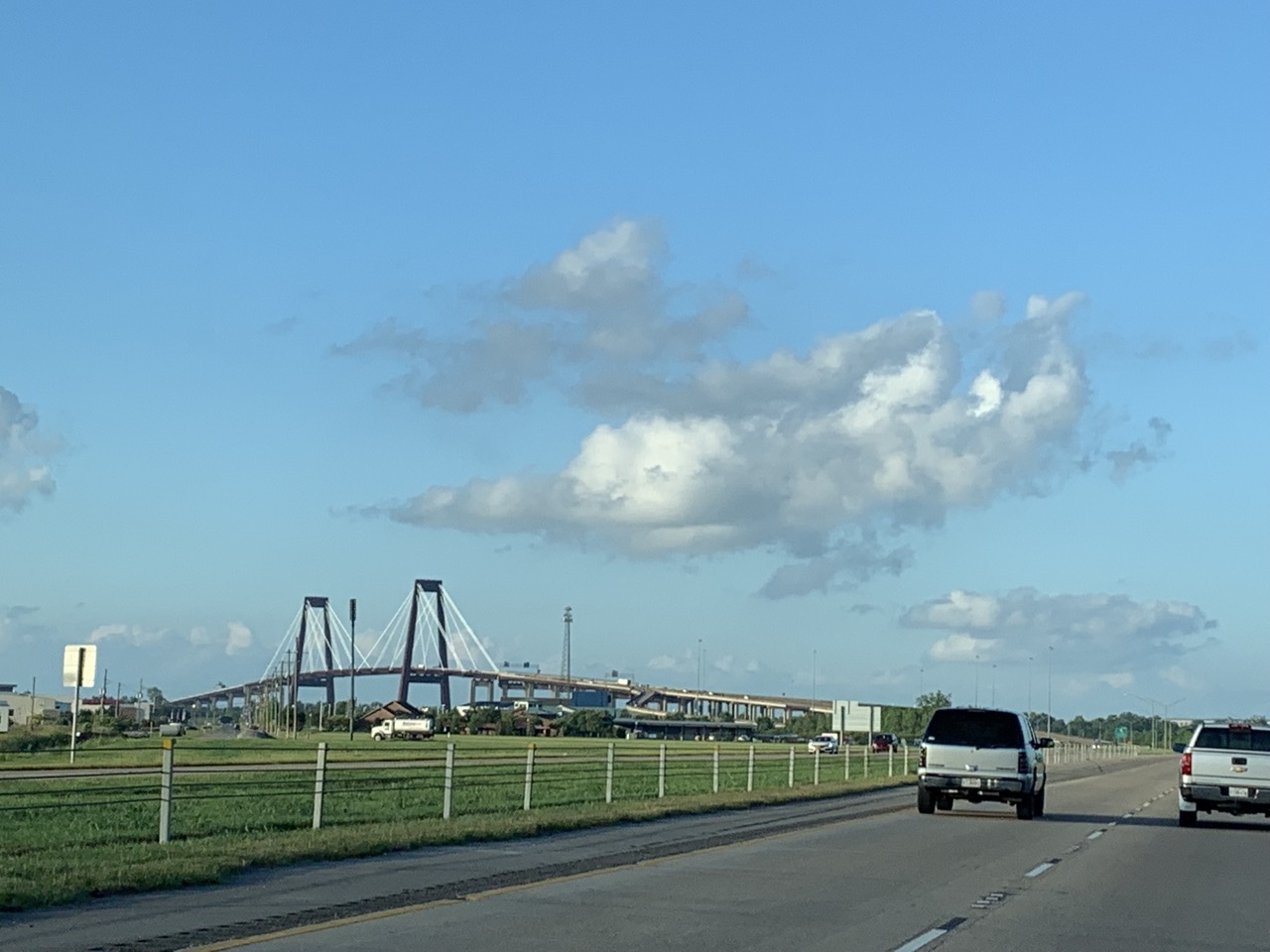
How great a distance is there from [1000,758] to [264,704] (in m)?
149

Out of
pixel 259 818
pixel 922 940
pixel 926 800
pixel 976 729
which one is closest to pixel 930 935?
pixel 922 940

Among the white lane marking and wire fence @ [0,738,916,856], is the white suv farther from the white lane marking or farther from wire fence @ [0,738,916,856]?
the white lane marking

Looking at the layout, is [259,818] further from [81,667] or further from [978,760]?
[81,667]

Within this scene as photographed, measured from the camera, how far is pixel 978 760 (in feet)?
103

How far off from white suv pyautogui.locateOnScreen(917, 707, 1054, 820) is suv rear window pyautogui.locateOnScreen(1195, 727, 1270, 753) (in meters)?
3.16

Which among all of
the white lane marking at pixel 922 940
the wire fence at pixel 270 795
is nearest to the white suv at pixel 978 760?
the wire fence at pixel 270 795

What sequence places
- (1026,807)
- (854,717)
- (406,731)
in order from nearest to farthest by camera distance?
(1026,807), (854,717), (406,731)

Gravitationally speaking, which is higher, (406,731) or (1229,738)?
(1229,738)

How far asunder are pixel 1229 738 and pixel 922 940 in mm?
20433

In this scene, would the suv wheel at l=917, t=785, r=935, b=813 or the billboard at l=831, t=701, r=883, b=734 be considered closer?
the suv wheel at l=917, t=785, r=935, b=813

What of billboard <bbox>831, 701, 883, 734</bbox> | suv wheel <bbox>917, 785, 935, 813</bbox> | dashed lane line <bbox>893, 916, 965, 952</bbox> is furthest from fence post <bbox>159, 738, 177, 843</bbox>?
billboard <bbox>831, 701, 883, 734</bbox>

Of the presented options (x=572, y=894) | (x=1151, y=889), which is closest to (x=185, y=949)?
(x=572, y=894)

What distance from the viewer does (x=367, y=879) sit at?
Result: 1658 cm

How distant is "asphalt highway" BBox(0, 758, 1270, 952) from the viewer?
12.6 meters
